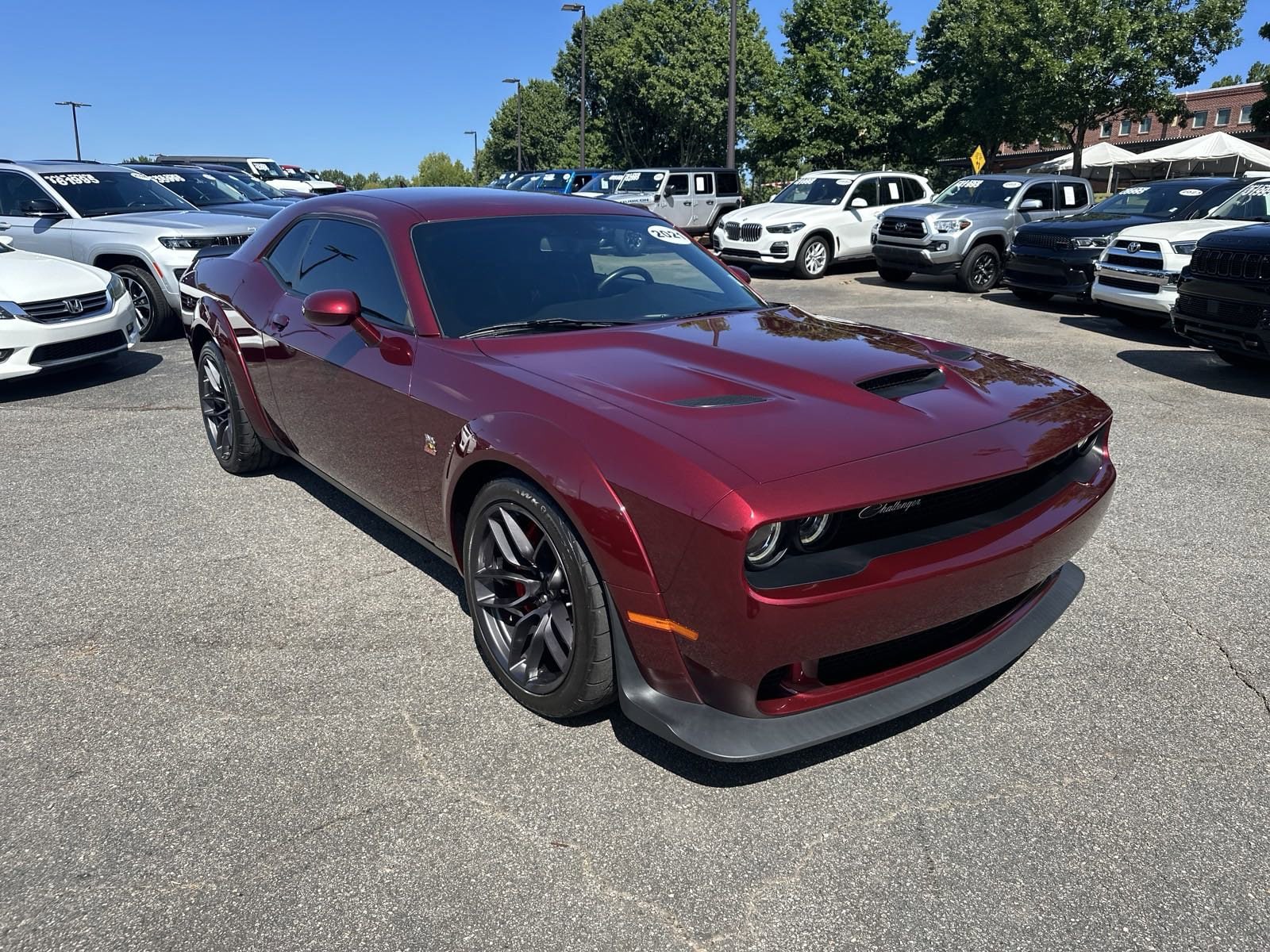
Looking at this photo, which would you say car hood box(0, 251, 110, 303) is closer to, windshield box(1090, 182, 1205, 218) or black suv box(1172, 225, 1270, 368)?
black suv box(1172, 225, 1270, 368)

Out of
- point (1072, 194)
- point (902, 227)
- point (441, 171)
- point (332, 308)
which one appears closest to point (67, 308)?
point (332, 308)

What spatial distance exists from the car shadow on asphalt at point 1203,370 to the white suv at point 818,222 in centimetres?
708

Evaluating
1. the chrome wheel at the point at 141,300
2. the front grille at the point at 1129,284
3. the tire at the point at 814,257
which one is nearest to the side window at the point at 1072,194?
the tire at the point at 814,257

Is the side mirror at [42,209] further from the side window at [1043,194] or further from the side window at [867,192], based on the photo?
the side window at [1043,194]

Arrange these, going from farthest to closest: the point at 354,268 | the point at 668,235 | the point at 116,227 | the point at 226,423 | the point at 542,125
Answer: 1. the point at 542,125
2. the point at 116,227
3. the point at 226,423
4. the point at 668,235
5. the point at 354,268

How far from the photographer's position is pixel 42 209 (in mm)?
9508

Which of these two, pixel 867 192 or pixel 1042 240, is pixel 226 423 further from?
pixel 867 192

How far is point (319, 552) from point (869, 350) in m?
2.51

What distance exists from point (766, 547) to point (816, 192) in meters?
15.4

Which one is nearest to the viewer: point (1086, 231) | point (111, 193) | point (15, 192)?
point (15, 192)

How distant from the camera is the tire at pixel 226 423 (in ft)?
15.6

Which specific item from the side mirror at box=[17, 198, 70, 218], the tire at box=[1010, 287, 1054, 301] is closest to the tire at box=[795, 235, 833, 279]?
the tire at box=[1010, 287, 1054, 301]

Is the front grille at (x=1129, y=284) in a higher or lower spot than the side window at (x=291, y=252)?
lower

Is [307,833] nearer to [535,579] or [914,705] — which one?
[535,579]
